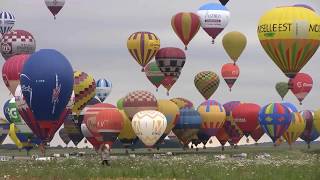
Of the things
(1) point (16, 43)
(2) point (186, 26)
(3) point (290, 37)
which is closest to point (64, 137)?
(1) point (16, 43)

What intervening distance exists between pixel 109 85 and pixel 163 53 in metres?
12.4

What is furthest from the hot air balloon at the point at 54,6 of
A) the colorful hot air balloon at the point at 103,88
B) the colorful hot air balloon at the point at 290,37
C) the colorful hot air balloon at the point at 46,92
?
the colorful hot air balloon at the point at 290,37

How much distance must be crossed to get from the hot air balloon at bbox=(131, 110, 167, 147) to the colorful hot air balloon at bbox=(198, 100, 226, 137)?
47.5ft

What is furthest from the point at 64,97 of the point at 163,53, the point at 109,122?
the point at 163,53

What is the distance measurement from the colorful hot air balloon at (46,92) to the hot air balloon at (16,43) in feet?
81.2

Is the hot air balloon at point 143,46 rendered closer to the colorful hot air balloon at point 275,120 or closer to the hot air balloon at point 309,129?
the colorful hot air balloon at point 275,120

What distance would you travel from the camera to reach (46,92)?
59188mm

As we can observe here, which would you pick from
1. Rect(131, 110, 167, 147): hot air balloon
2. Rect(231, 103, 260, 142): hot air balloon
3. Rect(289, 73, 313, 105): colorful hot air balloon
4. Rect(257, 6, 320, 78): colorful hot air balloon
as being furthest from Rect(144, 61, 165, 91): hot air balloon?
Rect(257, 6, 320, 78): colorful hot air balloon

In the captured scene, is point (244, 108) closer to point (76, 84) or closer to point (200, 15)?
point (200, 15)

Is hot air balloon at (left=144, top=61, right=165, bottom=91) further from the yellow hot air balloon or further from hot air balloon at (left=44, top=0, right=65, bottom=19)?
the yellow hot air balloon

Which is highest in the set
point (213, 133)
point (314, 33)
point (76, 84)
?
point (314, 33)

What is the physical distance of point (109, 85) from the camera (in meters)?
98.6

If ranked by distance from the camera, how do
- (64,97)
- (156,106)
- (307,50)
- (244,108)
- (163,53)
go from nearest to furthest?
(64,97)
(307,50)
(156,106)
(163,53)
(244,108)

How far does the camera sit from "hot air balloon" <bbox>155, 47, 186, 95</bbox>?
290 ft
